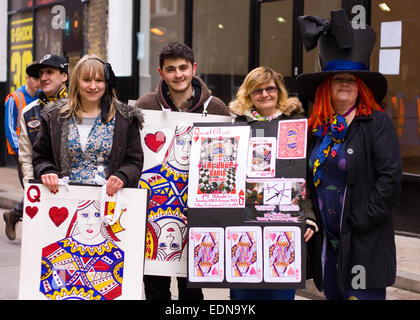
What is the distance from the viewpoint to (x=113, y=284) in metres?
3.92

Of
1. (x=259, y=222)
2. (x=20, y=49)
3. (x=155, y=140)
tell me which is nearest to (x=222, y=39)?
(x=20, y=49)

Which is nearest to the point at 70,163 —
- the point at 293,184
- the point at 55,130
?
the point at 55,130

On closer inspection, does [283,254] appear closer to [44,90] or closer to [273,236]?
[273,236]

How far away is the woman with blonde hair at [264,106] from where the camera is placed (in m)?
4.05

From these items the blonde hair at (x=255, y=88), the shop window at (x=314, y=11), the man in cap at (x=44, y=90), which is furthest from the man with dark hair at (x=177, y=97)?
the shop window at (x=314, y=11)

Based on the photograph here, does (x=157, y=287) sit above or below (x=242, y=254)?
below

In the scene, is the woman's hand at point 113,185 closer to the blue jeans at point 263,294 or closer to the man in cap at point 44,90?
the blue jeans at point 263,294

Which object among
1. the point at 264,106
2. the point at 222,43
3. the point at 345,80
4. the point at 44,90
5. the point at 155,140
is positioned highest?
the point at 222,43

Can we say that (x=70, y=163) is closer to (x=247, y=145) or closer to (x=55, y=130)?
(x=55, y=130)

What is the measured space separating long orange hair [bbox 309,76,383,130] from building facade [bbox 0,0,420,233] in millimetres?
4979

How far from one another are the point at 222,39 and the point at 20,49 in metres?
6.68

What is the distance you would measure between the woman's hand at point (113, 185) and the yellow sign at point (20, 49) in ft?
41.8

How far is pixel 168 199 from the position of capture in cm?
419

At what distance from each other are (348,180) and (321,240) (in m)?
0.39
